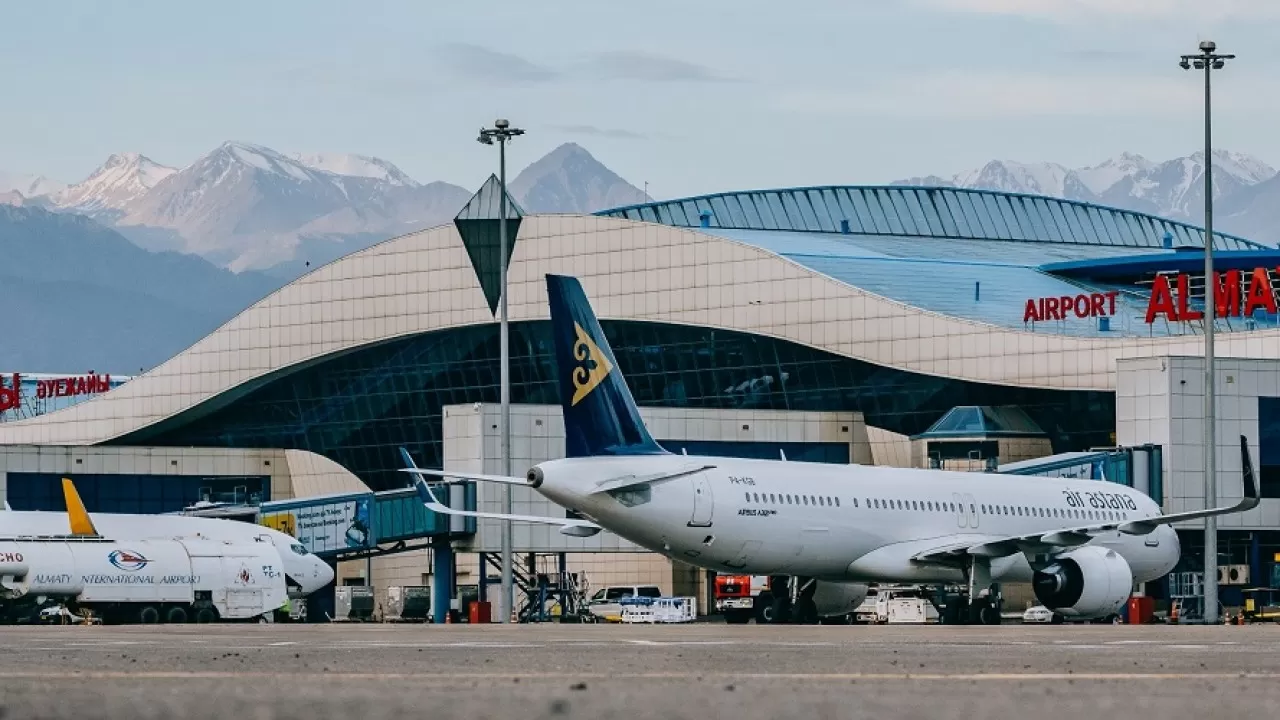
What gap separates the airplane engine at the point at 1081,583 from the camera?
193ft

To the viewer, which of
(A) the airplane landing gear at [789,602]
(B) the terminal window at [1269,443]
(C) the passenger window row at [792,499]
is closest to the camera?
(C) the passenger window row at [792,499]

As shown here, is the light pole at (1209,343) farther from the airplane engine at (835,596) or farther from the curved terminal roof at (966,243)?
the curved terminal roof at (966,243)

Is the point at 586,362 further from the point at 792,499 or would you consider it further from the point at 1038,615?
the point at 1038,615

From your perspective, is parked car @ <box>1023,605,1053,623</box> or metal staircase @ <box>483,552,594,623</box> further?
metal staircase @ <box>483,552,594,623</box>

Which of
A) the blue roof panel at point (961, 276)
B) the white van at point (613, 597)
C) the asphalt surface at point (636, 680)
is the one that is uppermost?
the blue roof panel at point (961, 276)

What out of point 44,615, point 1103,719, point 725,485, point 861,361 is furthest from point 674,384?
point 1103,719

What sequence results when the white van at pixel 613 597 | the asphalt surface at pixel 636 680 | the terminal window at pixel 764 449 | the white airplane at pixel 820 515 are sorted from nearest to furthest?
the asphalt surface at pixel 636 680 → the white airplane at pixel 820 515 → the white van at pixel 613 597 → the terminal window at pixel 764 449

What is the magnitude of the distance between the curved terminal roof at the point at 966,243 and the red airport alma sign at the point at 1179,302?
2.88ft

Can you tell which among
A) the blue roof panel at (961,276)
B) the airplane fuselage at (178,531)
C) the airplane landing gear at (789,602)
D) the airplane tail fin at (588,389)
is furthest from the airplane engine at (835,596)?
the blue roof panel at (961,276)

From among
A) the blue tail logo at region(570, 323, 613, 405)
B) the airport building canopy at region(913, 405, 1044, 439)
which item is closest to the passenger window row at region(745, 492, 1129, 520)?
the blue tail logo at region(570, 323, 613, 405)

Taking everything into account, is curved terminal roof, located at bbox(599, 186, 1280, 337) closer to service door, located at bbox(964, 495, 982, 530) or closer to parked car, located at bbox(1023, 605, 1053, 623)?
parked car, located at bbox(1023, 605, 1053, 623)

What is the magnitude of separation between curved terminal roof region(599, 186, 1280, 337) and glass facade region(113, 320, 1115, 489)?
4674mm

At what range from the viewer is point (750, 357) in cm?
10975

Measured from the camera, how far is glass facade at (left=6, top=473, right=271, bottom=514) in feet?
377
